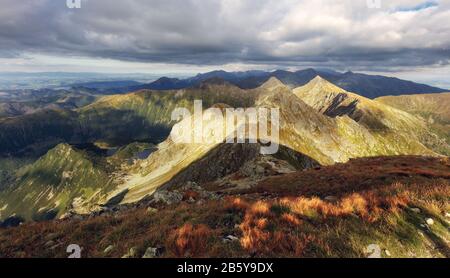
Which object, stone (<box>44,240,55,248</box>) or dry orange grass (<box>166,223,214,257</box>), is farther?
stone (<box>44,240,55,248</box>)

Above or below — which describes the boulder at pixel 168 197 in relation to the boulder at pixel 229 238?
below

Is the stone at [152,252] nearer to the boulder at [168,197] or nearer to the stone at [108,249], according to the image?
the stone at [108,249]

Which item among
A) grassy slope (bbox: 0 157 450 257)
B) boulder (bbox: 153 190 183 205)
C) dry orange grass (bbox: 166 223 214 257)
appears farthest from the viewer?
boulder (bbox: 153 190 183 205)

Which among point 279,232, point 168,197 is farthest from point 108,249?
point 168,197

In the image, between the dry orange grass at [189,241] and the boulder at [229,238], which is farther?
the boulder at [229,238]

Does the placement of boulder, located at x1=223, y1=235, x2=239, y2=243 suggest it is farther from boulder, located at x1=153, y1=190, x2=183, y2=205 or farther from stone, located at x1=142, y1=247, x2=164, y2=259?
boulder, located at x1=153, y1=190, x2=183, y2=205

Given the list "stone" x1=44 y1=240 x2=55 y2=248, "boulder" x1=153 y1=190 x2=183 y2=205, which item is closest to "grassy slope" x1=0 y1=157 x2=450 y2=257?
"stone" x1=44 y1=240 x2=55 y2=248

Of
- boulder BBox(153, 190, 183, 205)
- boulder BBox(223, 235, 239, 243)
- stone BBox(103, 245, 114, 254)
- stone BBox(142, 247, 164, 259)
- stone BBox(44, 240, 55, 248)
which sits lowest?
boulder BBox(153, 190, 183, 205)

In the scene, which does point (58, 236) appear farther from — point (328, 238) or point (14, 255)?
point (328, 238)

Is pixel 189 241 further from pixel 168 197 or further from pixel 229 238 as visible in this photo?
pixel 168 197

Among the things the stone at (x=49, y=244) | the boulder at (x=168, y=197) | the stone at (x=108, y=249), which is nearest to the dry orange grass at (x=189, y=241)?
the stone at (x=108, y=249)
